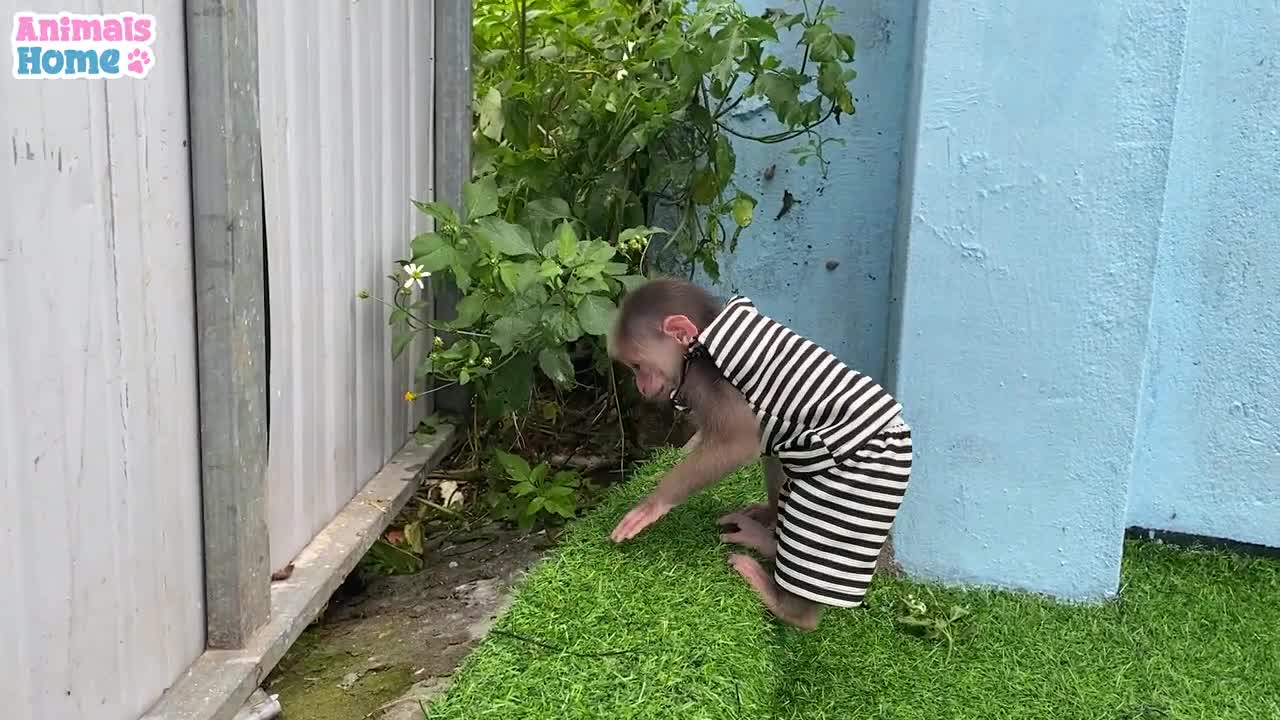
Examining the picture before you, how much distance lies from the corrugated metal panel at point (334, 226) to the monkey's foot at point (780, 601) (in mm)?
1157

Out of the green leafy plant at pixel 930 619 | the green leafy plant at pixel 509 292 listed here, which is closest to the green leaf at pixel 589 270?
the green leafy plant at pixel 509 292

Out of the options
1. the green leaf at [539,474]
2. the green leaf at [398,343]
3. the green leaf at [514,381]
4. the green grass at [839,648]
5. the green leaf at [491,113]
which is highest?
the green leaf at [491,113]

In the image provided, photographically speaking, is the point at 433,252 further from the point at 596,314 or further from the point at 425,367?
the point at 596,314

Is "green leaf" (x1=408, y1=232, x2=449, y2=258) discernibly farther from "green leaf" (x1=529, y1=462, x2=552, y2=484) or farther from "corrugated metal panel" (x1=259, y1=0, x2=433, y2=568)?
"green leaf" (x1=529, y1=462, x2=552, y2=484)

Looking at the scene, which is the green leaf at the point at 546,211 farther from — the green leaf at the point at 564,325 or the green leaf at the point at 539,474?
the green leaf at the point at 539,474

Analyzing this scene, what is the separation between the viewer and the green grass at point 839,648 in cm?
234

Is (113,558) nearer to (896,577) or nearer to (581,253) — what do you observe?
(581,253)

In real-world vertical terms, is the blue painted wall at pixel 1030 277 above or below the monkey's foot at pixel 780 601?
above

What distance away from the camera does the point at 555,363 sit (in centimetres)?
325

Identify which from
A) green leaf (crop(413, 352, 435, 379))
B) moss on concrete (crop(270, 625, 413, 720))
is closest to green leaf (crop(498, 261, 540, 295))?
green leaf (crop(413, 352, 435, 379))

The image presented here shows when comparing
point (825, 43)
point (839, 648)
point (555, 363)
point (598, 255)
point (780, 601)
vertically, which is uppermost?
point (825, 43)

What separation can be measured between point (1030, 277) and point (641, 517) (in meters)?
1.32

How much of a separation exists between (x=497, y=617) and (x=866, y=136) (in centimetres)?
220

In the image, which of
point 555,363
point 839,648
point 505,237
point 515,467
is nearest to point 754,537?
point 839,648
